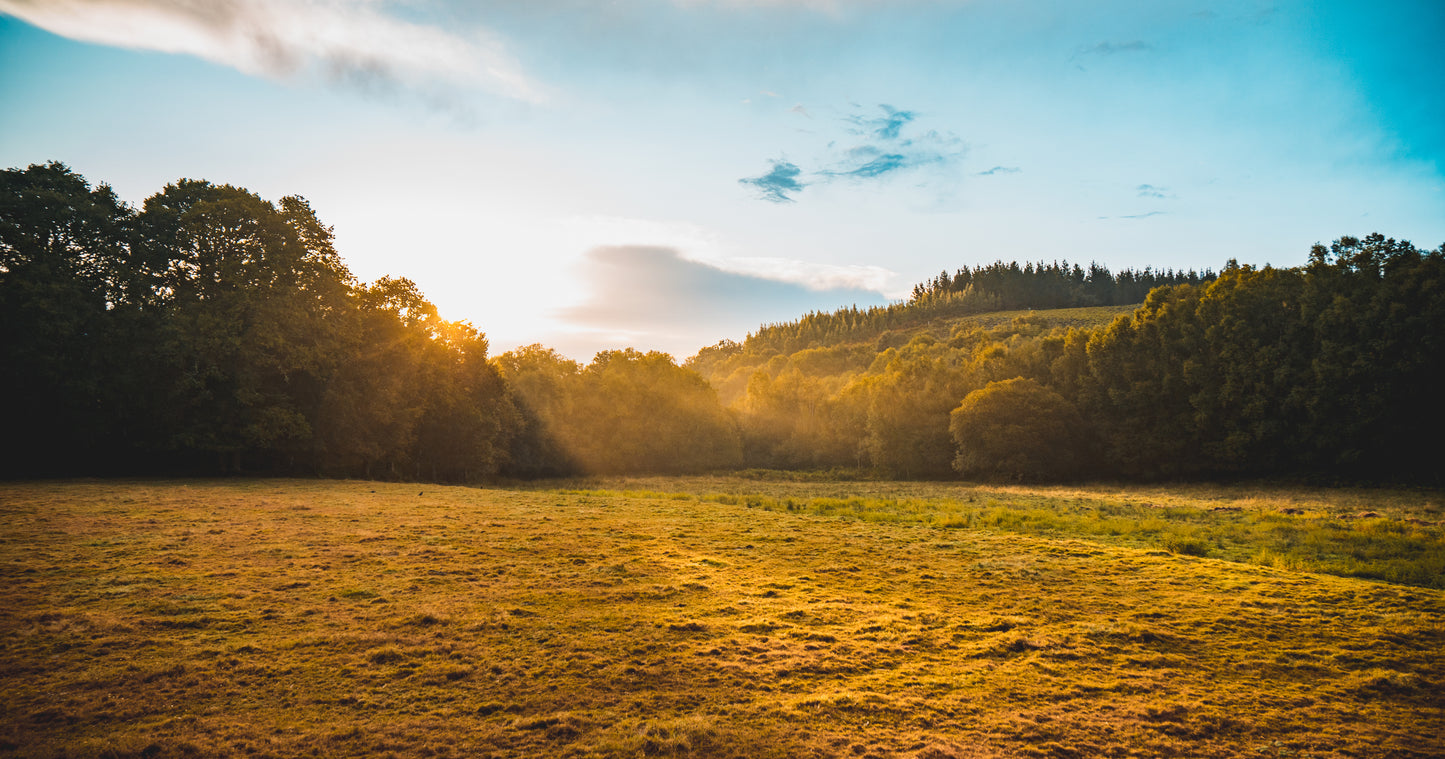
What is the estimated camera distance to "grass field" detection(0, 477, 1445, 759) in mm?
5730

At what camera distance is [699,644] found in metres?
8.23

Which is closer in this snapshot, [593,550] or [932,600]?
[932,600]

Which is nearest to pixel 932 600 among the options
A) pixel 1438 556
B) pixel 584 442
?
pixel 1438 556

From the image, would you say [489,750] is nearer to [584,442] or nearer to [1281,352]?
[1281,352]

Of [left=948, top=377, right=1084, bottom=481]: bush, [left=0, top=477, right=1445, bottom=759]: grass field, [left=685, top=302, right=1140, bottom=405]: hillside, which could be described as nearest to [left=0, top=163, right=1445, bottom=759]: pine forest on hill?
[left=0, top=477, right=1445, bottom=759]: grass field

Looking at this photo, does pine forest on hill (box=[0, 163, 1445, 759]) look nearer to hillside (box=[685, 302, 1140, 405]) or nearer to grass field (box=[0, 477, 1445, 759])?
grass field (box=[0, 477, 1445, 759])

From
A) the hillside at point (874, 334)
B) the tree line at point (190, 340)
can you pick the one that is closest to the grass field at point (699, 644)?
the tree line at point (190, 340)

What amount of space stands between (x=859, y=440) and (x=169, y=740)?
78.3 meters

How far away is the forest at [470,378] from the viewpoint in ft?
101

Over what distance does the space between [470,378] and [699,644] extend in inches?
1892

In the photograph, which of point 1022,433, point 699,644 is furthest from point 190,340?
point 1022,433

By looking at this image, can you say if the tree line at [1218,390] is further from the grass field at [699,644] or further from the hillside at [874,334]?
the hillside at [874,334]

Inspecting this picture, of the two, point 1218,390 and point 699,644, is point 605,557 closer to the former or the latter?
point 699,644

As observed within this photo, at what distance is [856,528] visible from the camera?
19.7m
